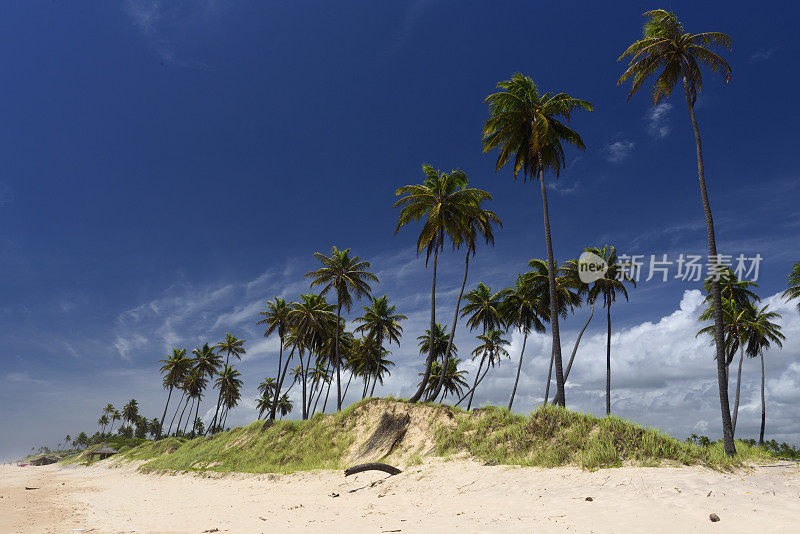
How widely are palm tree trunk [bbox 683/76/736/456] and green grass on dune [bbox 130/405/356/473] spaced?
57.0ft

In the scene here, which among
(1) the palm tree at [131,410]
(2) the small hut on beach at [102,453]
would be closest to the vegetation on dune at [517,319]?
(2) the small hut on beach at [102,453]

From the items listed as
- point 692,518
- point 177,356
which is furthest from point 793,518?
point 177,356

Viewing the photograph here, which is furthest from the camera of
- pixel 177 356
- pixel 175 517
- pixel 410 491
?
pixel 177 356

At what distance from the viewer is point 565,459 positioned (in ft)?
42.9

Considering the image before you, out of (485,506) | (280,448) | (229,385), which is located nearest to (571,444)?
(485,506)

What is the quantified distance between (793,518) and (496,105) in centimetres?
2132

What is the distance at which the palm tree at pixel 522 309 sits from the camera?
40125 mm

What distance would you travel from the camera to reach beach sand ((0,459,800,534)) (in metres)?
7.36

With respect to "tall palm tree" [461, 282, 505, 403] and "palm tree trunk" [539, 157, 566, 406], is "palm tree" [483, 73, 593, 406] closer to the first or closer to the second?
"palm tree trunk" [539, 157, 566, 406]

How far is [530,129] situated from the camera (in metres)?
23.0

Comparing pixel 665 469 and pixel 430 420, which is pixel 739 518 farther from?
pixel 430 420

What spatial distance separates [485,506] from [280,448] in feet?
77.8

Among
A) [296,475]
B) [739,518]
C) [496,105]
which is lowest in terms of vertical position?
[296,475]

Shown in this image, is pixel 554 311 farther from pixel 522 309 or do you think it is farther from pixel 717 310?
pixel 522 309
